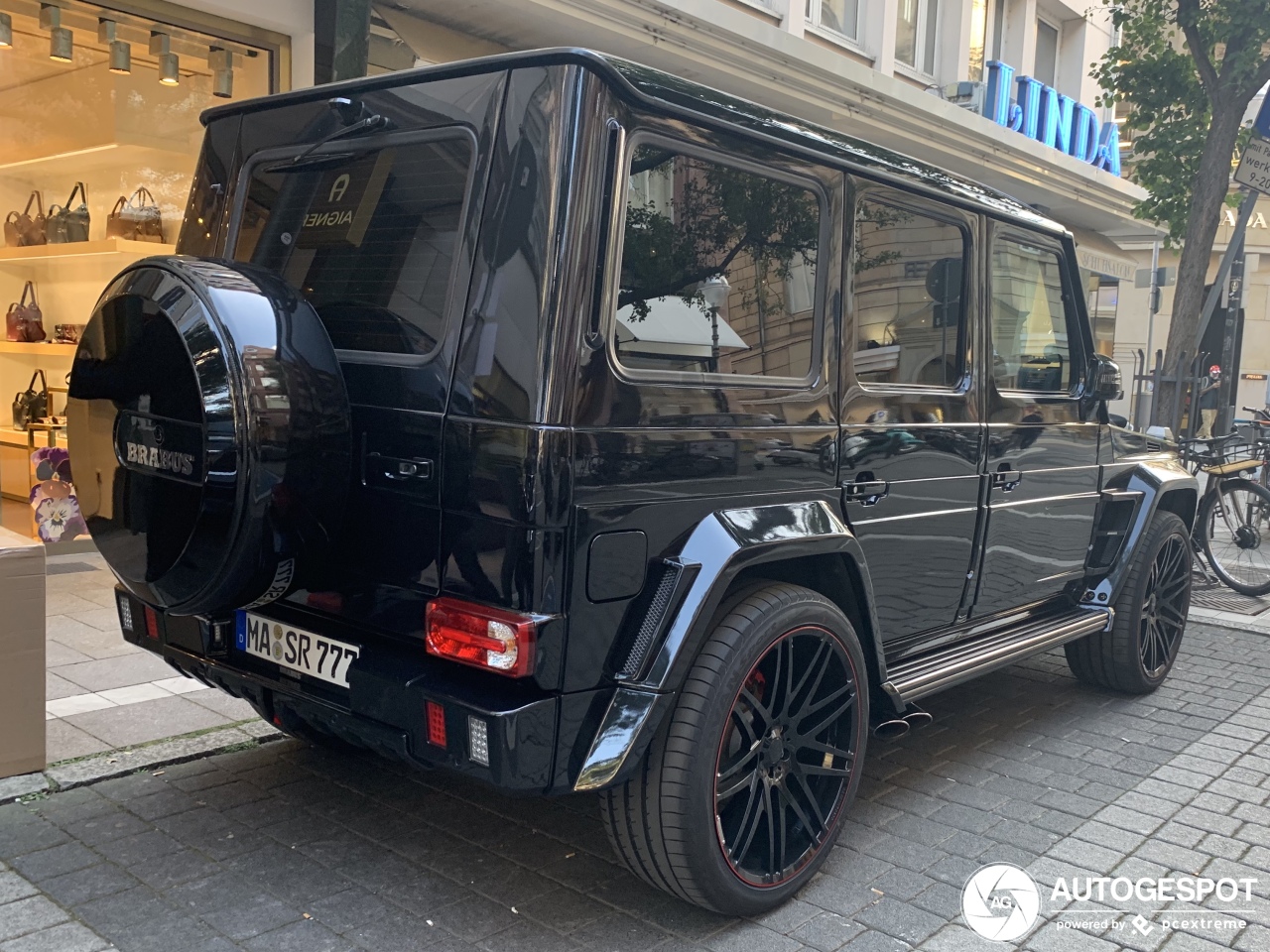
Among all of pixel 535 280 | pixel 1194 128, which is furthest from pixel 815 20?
pixel 535 280

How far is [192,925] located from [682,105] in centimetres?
244

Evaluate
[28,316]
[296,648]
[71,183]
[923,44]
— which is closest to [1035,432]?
[296,648]

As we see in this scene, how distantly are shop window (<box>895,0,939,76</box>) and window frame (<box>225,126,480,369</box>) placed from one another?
10763 mm

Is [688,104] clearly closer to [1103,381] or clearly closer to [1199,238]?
[1103,381]

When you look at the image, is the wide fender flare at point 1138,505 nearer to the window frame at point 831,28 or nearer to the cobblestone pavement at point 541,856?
the cobblestone pavement at point 541,856

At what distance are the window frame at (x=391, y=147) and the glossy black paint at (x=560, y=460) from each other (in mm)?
15

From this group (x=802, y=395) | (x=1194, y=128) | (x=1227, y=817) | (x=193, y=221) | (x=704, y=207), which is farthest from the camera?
(x=1194, y=128)

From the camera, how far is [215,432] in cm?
257

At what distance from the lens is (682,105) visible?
2846 mm

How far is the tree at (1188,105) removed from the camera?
838 centimetres

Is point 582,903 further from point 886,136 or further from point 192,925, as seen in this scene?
point 886,136

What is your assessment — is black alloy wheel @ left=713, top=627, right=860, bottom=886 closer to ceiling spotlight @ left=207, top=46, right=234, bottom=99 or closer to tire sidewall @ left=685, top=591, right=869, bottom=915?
tire sidewall @ left=685, top=591, right=869, bottom=915

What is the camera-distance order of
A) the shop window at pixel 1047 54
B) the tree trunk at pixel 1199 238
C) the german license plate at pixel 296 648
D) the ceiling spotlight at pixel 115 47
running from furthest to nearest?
the shop window at pixel 1047 54
the tree trunk at pixel 1199 238
the ceiling spotlight at pixel 115 47
the german license plate at pixel 296 648

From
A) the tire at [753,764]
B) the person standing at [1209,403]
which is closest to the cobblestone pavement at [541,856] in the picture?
the tire at [753,764]
